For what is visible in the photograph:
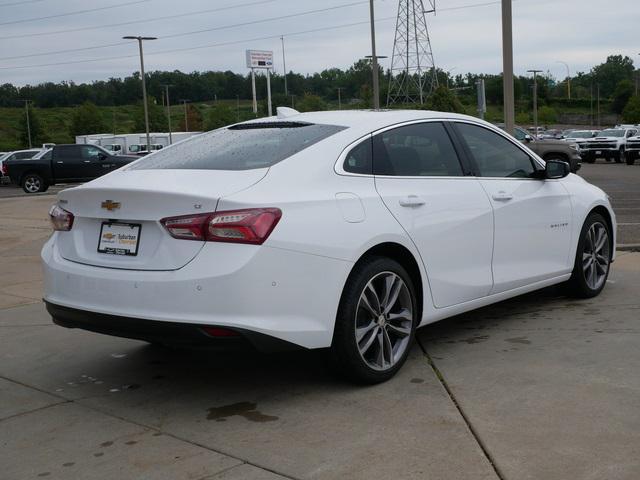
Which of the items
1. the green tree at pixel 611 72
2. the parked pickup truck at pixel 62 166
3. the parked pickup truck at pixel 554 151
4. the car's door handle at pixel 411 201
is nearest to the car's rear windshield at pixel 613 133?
the parked pickup truck at pixel 554 151

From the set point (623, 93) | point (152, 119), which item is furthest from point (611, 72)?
point (152, 119)

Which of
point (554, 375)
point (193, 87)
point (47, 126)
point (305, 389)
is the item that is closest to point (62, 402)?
point (305, 389)

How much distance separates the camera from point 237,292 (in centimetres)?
404

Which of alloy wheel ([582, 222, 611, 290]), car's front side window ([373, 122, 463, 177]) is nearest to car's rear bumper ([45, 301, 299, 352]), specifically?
car's front side window ([373, 122, 463, 177])

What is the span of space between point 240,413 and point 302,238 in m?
0.95

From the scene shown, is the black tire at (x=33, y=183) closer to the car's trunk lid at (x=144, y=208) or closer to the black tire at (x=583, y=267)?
the black tire at (x=583, y=267)

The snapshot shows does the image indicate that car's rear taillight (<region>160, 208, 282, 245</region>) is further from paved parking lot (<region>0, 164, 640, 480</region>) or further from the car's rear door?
the car's rear door

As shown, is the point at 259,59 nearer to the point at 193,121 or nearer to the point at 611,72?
the point at 193,121

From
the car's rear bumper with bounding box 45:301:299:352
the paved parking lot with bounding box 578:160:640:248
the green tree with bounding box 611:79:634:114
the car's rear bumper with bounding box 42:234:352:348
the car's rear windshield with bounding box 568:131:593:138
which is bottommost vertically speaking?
the paved parking lot with bounding box 578:160:640:248

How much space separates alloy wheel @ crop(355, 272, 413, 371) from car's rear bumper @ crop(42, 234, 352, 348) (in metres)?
0.29

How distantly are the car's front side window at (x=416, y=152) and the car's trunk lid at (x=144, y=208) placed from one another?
90 centimetres

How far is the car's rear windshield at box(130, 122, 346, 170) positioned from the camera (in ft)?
15.4

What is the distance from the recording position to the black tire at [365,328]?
4449mm

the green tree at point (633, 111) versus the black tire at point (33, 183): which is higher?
the green tree at point (633, 111)
